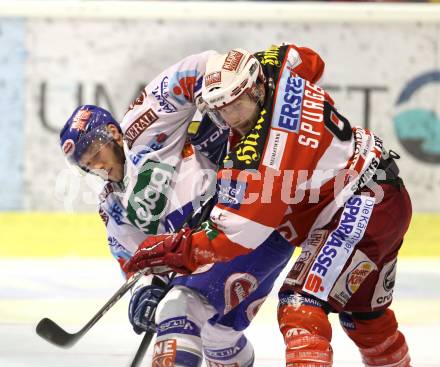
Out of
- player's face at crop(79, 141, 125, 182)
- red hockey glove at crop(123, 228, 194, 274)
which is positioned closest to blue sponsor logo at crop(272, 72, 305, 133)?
red hockey glove at crop(123, 228, 194, 274)

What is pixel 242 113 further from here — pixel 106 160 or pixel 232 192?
pixel 106 160

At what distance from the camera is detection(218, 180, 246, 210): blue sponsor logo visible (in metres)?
2.81

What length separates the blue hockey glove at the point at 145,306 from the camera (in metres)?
3.26

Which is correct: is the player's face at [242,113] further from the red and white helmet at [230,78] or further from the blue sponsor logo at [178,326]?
the blue sponsor logo at [178,326]

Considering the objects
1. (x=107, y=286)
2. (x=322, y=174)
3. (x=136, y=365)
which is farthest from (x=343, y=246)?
(x=107, y=286)

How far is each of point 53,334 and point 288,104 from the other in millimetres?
1142

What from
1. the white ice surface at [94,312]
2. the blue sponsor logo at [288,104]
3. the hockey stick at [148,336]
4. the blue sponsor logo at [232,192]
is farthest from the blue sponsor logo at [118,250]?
the blue sponsor logo at [288,104]

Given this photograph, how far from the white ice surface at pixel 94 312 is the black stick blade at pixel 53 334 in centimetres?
42

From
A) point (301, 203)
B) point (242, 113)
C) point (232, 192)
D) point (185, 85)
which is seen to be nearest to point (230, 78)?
point (242, 113)

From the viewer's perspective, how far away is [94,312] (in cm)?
462

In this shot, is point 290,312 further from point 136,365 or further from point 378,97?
point 378,97

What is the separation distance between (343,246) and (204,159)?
0.81 metres

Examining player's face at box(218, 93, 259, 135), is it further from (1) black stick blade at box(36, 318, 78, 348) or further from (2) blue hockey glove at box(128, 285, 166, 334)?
(1) black stick blade at box(36, 318, 78, 348)

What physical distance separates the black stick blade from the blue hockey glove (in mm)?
232
